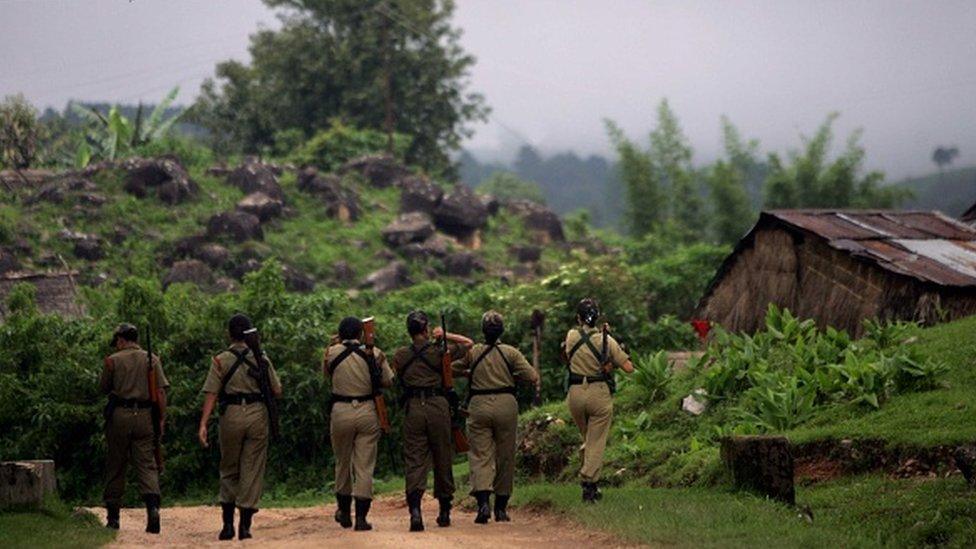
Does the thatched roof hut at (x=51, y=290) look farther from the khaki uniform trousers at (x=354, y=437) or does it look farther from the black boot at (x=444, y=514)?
the black boot at (x=444, y=514)

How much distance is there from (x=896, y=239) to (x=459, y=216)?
2591 cm

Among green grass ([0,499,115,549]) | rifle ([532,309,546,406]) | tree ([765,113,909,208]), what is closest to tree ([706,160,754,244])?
tree ([765,113,909,208])

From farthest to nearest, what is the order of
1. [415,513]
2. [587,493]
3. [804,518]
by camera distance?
1. [587,493]
2. [415,513]
3. [804,518]

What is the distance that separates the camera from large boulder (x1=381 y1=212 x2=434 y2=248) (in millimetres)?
46969

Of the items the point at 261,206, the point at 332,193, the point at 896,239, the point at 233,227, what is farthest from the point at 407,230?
the point at 896,239

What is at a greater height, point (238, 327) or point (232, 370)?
point (238, 327)

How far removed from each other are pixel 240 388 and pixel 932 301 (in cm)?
1283

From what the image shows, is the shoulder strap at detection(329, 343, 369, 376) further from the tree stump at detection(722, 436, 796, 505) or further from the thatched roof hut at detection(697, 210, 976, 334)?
the thatched roof hut at detection(697, 210, 976, 334)

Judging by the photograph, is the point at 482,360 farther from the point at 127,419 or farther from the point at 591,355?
the point at 127,419

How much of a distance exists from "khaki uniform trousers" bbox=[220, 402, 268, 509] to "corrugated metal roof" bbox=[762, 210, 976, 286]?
12.7 meters

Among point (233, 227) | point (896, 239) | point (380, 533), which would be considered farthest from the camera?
point (233, 227)

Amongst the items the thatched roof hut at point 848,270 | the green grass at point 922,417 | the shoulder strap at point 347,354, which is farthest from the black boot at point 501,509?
the thatched roof hut at point 848,270

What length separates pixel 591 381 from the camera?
1514cm

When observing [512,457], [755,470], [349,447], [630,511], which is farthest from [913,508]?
[349,447]
